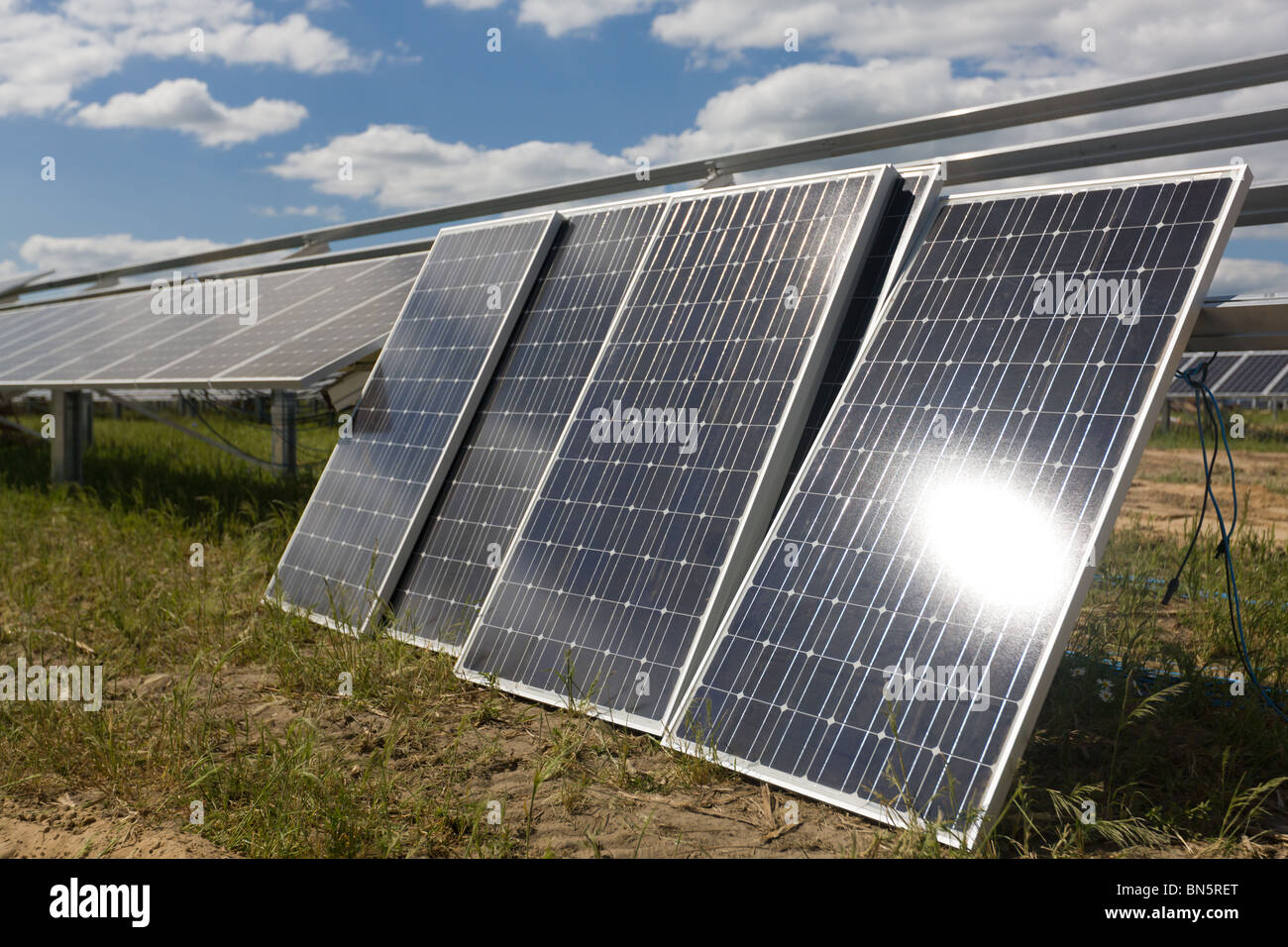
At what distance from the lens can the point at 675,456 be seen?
20.8 feet

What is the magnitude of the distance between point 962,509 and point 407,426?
4.98 meters

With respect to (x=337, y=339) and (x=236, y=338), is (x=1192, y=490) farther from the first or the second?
(x=236, y=338)

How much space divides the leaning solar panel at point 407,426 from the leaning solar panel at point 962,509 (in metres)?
3.30

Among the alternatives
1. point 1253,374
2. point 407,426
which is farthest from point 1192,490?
point 407,426

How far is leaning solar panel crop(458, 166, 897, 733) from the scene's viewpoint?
5.75 meters

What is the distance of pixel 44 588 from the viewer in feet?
29.8

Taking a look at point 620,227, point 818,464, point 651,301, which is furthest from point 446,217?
point 818,464

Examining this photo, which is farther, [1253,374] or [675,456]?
[1253,374]

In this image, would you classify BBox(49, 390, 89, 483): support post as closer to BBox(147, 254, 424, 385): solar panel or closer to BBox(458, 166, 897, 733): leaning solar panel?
BBox(147, 254, 424, 385): solar panel

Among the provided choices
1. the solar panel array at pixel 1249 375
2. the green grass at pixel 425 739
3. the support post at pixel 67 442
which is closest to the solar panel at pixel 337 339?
the green grass at pixel 425 739

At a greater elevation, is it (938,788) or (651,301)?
(651,301)

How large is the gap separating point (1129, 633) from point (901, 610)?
11.2ft

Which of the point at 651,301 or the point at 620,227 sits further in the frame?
the point at 620,227
